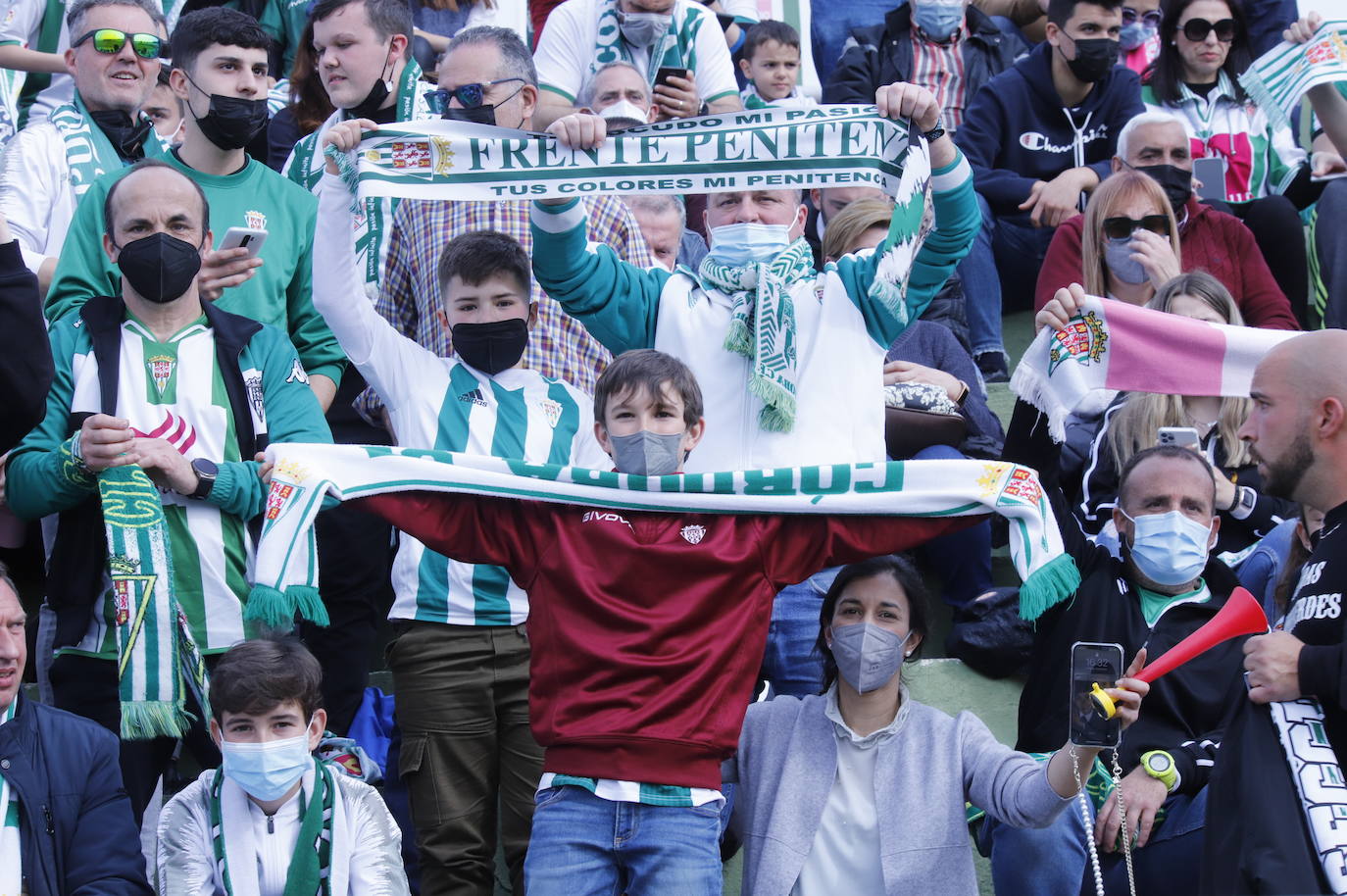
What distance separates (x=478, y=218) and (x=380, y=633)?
5.32 feet

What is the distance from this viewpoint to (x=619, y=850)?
430 centimetres

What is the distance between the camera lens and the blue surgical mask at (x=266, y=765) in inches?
181

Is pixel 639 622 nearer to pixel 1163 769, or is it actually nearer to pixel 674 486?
pixel 674 486

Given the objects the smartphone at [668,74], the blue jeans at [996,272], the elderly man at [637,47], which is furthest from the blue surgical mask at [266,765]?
the smartphone at [668,74]

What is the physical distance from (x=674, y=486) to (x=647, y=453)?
4.5 inches

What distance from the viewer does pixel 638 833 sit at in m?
4.29

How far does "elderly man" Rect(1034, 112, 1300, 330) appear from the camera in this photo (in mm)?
7367

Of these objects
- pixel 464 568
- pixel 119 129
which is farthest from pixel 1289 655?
pixel 119 129

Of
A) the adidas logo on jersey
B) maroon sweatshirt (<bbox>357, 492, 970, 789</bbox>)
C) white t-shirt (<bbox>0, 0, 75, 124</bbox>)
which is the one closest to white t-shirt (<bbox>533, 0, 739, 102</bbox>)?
white t-shirt (<bbox>0, 0, 75, 124</bbox>)

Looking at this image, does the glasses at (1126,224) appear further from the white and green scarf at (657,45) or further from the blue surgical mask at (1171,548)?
the white and green scarf at (657,45)

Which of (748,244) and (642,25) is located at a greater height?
(642,25)

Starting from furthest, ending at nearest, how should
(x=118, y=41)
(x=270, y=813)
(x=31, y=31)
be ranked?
(x=31, y=31), (x=118, y=41), (x=270, y=813)

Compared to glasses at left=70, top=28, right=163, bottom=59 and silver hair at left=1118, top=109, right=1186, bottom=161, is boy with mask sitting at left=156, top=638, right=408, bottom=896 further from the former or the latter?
silver hair at left=1118, top=109, right=1186, bottom=161

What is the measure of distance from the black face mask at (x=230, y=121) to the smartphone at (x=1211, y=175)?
172 inches
